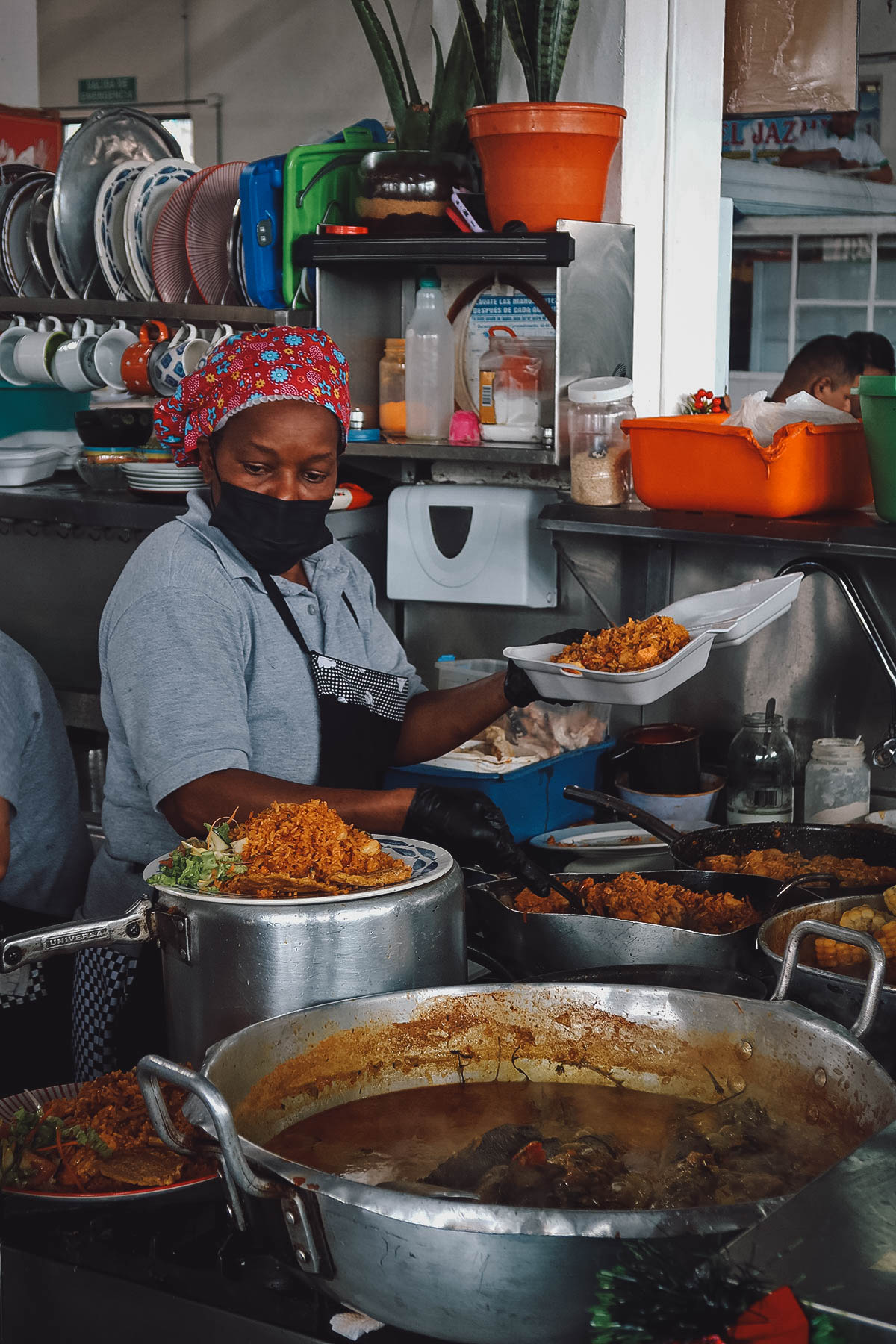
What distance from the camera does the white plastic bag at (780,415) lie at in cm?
284

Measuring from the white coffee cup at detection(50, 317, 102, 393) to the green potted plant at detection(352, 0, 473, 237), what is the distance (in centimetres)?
115

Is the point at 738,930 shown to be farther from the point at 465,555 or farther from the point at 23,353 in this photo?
the point at 23,353

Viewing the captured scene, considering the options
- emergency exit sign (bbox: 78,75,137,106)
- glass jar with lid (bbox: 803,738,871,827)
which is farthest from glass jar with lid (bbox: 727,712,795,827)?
emergency exit sign (bbox: 78,75,137,106)

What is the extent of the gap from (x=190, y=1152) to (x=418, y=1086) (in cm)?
35

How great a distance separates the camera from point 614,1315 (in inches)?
36.1

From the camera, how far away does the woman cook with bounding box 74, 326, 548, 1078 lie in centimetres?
201

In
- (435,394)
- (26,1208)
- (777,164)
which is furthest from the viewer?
(777,164)

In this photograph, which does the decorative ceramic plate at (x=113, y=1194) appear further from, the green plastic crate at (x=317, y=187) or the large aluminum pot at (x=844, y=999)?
the green plastic crate at (x=317, y=187)

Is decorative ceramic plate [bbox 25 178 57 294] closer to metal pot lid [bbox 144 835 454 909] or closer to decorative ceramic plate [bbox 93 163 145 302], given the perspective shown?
decorative ceramic plate [bbox 93 163 145 302]

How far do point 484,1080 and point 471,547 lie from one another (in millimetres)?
2133

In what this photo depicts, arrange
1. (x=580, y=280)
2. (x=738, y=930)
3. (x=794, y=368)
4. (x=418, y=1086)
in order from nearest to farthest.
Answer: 1. (x=418, y=1086)
2. (x=738, y=930)
3. (x=580, y=280)
4. (x=794, y=368)

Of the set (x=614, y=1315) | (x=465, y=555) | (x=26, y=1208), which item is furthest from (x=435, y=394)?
(x=614, y=1315)

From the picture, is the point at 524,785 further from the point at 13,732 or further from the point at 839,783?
the point at 13,732

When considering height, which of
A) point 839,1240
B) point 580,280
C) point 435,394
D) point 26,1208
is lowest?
point 26,1208
